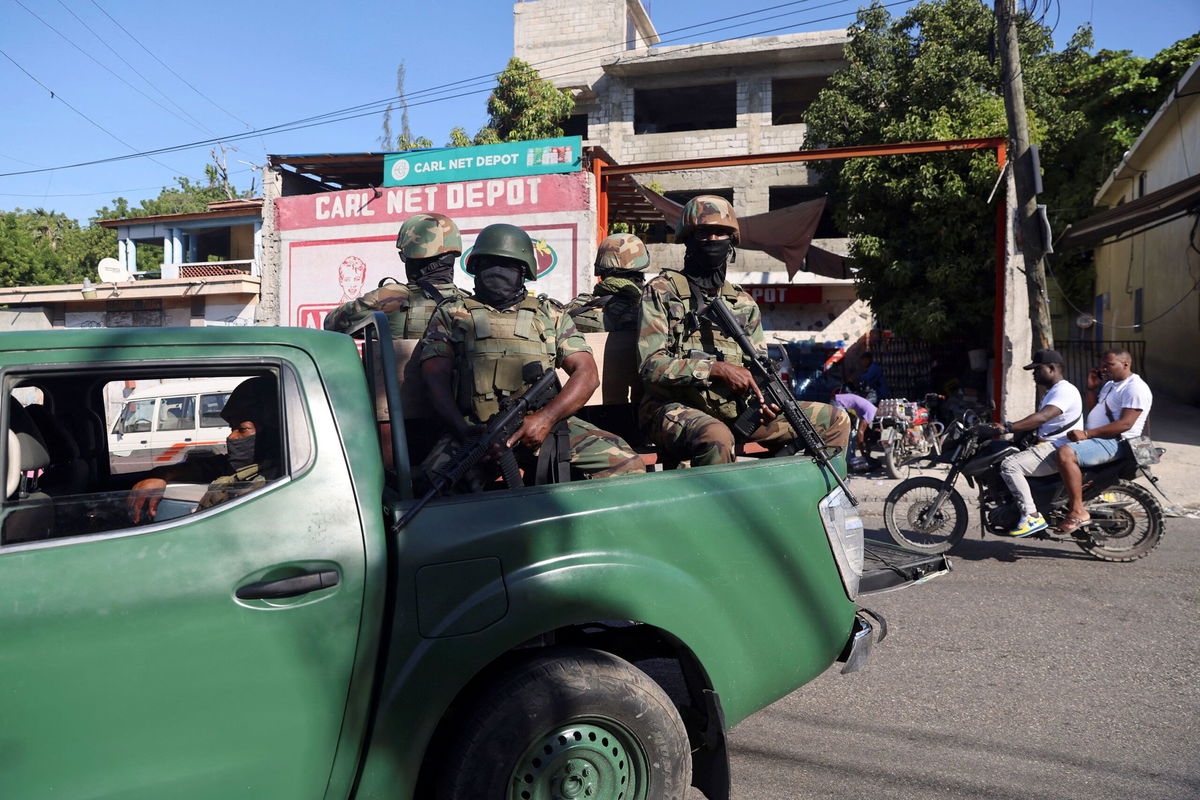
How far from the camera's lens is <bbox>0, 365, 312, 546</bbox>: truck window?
189 centimetres

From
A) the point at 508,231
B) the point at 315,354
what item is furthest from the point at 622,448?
the point at 315,354

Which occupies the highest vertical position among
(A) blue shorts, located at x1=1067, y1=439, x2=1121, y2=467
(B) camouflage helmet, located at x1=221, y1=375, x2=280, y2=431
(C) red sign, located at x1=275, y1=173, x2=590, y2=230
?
(C) red sign, located at x1=275, y1=173, x2=590, y2=230

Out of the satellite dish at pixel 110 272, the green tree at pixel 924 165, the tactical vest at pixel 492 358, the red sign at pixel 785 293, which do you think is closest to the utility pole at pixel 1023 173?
the green tree at pixel 924 165

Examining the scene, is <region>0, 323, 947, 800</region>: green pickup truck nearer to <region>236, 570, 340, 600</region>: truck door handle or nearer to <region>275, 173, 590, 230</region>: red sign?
<region>236, 570, 340, 600</region>: truck door handle

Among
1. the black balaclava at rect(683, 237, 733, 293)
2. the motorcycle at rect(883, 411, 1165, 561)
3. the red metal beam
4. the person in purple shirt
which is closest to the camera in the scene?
the black balaclava at rect(683, 237, 733, 293)

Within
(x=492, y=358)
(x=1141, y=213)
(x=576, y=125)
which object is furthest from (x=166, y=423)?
(x=576, y=125)

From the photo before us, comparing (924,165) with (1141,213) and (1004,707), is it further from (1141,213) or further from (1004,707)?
(1004,707)

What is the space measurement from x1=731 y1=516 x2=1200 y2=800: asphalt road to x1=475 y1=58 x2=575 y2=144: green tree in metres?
19.2

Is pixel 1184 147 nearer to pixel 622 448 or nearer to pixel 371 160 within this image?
pixel 371 160

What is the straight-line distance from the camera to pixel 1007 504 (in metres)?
6.20

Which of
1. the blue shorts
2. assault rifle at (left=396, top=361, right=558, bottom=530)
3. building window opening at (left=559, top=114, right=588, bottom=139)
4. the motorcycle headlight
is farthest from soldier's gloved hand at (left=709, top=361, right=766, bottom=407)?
building window opening at (left=559, top=114, right=588, bottom=139)

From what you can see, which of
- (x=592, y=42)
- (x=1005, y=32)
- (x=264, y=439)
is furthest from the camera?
(x=592, y=42)

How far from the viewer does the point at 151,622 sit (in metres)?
1.80

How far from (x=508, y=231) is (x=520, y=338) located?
1.56 feet
